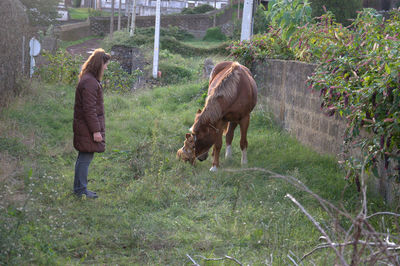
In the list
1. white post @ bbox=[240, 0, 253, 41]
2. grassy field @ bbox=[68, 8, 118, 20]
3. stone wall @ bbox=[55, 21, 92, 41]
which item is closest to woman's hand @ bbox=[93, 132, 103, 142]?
white post @ bbox=[240, 0, 253, 41]

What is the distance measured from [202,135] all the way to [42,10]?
35.2 metres

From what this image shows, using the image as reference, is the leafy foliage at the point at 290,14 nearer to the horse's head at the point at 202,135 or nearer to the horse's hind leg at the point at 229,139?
the horse's hind leg at the point at 229,139

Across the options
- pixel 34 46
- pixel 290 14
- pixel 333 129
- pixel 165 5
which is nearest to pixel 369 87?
pixel 333 129

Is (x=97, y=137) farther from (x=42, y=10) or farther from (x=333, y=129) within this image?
(x=42, y=10)

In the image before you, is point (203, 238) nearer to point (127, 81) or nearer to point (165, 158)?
point (165, 158)

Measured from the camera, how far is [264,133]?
9648 mm

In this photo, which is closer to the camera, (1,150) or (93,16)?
(1,150)

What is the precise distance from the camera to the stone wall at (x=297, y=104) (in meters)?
7.72

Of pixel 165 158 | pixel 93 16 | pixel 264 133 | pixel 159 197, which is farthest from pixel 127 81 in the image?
pixel 93 16

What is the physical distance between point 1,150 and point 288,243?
4.77 meters

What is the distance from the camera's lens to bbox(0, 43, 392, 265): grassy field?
4488 mm

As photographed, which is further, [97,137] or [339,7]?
[339,7]

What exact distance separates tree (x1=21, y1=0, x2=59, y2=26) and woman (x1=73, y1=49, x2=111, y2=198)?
33.9 m

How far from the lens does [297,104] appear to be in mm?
9117
